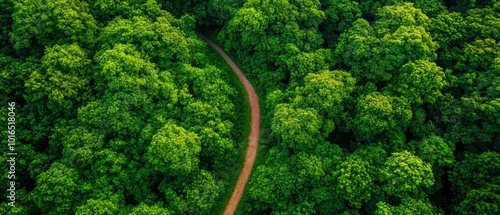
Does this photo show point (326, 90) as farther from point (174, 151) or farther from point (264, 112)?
point (174, 151)

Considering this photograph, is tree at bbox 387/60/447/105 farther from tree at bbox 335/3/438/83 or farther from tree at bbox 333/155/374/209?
tree at bbox 333/155/374/209

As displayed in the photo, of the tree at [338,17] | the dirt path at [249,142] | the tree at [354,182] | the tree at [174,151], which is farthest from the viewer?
the tree at [338,17]

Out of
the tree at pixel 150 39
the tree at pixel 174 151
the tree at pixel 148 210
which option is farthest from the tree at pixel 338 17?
the tree at pixel 148 210

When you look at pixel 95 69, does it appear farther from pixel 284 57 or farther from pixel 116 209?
pixel 284 57

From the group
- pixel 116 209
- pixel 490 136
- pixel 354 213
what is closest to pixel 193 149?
pixel 116 209

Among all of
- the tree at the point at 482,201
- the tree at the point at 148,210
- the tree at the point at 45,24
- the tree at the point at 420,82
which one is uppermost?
the tree at the point at 45,24

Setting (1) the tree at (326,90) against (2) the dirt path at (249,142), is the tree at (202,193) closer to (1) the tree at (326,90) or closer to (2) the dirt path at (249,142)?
(2) the dirt path at (249,142)
